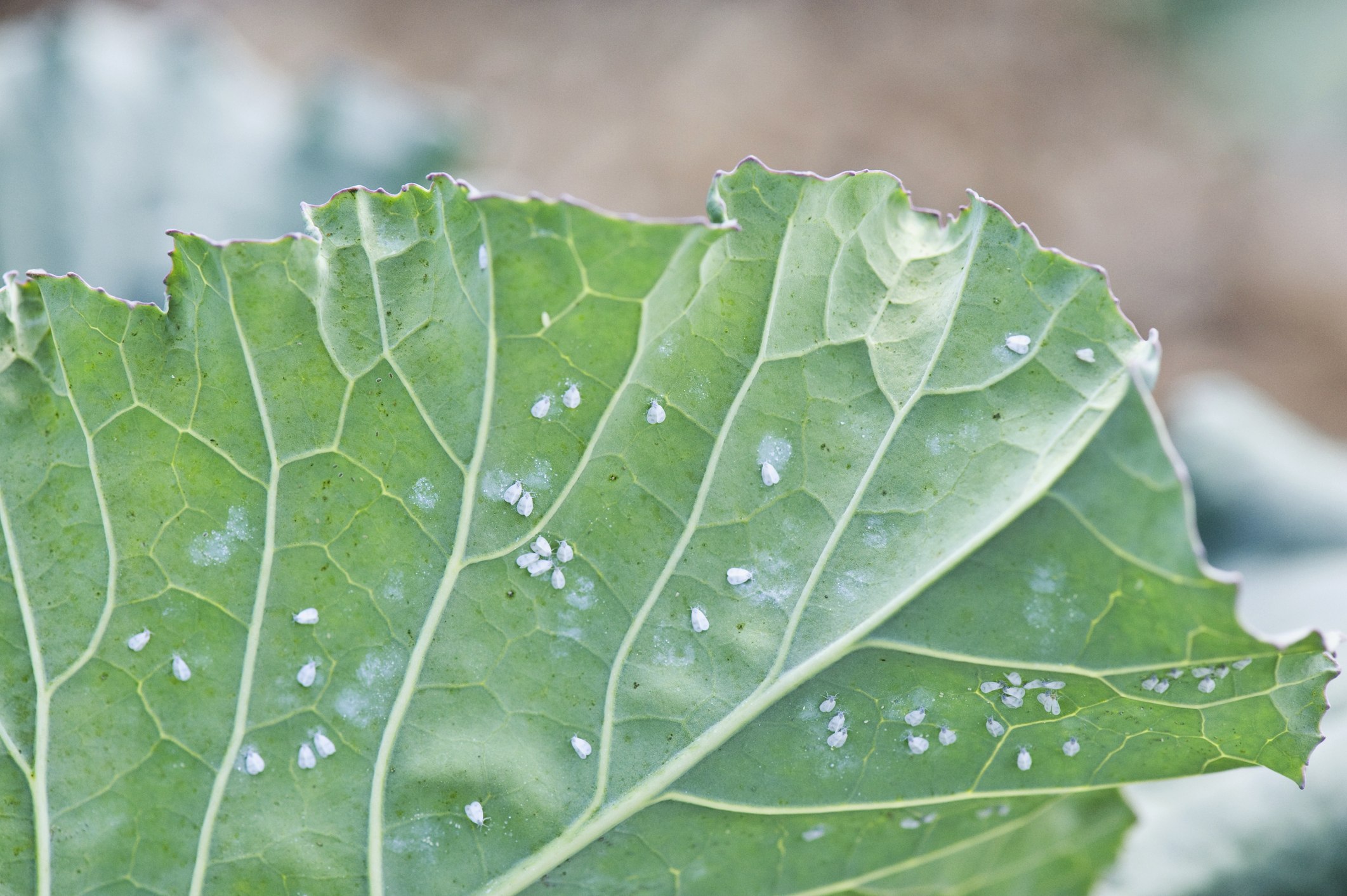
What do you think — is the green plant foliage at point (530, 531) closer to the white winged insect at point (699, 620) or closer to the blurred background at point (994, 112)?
the white winged insect at point (699, 620)

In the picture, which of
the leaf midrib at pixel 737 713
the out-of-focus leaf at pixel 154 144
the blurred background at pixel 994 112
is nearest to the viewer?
the leaf midrib at pixel 737 713

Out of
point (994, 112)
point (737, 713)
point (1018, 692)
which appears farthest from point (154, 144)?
point (994, 112)

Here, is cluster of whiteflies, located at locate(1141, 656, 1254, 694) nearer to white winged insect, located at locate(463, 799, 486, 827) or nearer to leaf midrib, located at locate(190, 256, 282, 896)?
white winged insect, located at locate(463, 799, 486, 827)

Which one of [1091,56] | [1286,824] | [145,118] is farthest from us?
[1091,56]

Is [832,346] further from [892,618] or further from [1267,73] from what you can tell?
A: [1267,73]

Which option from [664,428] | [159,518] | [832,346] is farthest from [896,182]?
[159,518]

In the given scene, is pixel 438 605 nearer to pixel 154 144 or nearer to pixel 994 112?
pixel 154 144

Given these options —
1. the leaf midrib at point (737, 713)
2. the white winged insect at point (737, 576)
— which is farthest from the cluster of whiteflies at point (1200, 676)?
the white winged insect at point (737, 576)
